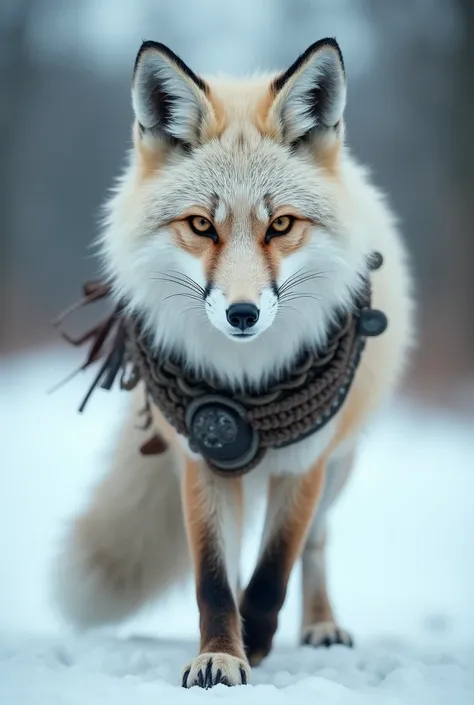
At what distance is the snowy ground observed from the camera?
2.16m

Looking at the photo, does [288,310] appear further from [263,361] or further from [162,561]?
[162,561]

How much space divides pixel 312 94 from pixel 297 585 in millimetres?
3038

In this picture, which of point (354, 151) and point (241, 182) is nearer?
point (241, 182)

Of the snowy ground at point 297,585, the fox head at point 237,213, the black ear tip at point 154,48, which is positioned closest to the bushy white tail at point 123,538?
the snowy ground at point 297,585

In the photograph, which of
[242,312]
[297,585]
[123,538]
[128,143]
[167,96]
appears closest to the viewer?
[242,312]

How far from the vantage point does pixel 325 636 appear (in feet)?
10.0

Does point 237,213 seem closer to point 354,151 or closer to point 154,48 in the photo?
point 154,48

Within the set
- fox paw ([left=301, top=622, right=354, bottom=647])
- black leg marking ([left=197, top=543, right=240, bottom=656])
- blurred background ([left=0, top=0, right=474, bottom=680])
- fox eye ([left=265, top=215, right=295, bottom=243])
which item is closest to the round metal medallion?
black leg marking ([left=197, top=543, right=240, bottom=656])

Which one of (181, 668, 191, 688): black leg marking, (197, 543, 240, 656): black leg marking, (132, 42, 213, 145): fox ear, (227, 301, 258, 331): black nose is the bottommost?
(181, 668, 191, 688): black leg marking

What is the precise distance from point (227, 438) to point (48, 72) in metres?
7.22

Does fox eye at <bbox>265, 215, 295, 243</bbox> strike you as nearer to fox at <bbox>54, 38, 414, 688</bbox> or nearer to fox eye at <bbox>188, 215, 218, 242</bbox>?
fox at <bbox>54, 38, 414, 688</bbox>

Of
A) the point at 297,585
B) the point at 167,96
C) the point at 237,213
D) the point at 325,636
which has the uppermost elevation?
the point at 167,96

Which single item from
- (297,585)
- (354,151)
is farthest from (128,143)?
(297,585)

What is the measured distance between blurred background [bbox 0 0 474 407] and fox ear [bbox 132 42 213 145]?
5.54 metres
